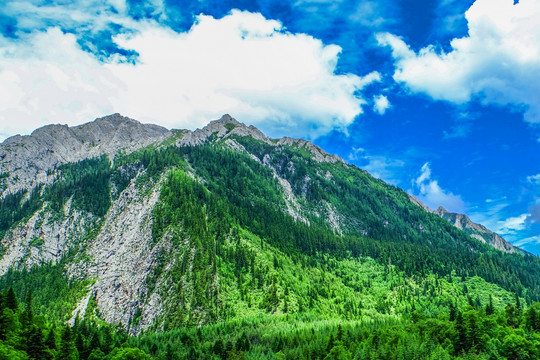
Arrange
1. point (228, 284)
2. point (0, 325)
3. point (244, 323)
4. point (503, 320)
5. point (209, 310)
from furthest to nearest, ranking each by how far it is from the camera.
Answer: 1. point (228, 284)
2. point (209, 310)
3. point (244, 323)
4. point (503, 320)
5. point (0, 325)

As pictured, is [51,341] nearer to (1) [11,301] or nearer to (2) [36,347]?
(2) [36,347]

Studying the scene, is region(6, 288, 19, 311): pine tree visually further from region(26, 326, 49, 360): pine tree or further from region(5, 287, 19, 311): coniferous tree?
region(26, 326, 49, 360): pine tree

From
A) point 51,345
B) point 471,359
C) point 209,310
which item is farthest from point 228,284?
point 471,359

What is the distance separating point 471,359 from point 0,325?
125m

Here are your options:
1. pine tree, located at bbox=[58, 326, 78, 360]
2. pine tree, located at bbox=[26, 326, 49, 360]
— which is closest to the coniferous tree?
pine tree, located at bbox=[58, 326, 78, 360]

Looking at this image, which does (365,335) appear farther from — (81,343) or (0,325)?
(0,325)

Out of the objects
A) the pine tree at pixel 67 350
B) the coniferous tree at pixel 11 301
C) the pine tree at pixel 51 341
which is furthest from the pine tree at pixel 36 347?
the coniferous tree at pixel 11 301

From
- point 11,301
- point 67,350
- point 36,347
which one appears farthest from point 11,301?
point 67,350

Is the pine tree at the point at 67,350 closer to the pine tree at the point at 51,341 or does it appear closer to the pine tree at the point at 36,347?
the pine tree at the point at 51,341

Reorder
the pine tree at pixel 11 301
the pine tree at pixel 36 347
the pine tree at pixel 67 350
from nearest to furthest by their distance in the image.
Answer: the pine tree at pixel 36 347
the pine tree at pixel 67 350
the pine tree at pixel 11 301

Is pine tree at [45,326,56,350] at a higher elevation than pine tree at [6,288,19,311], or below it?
below

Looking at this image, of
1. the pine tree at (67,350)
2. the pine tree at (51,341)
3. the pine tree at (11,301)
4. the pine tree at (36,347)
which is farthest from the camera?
the pine tree at (11,301)

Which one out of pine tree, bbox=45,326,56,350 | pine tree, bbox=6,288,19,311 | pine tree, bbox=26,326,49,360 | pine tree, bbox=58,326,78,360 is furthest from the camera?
pine tree, bbox=6,288,19,311

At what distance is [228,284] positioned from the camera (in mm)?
192625
